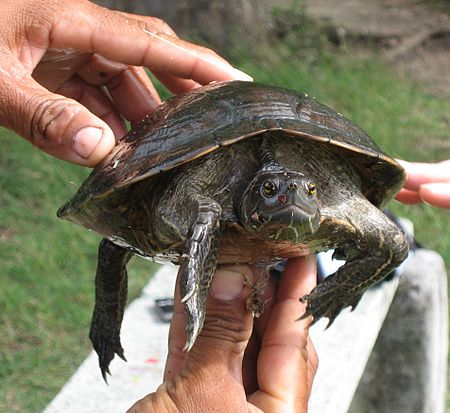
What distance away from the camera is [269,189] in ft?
5.51

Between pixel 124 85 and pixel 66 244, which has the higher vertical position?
pixel 124 85

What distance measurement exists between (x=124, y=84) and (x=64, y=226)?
5.96 ft

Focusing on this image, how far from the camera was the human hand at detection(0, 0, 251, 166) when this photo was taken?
1943 mm

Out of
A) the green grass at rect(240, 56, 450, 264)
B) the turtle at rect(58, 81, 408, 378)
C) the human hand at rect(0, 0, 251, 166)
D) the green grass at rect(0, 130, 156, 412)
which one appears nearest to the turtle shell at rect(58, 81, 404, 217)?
the turtle at rect(58, 81, 408, 378)

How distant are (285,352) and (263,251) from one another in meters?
0.28

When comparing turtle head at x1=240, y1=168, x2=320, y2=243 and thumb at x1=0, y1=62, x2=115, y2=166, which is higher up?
turtle head at x1=240, y1=168, x2=320, y2=243

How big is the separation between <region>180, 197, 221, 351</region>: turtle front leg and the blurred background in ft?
6.53

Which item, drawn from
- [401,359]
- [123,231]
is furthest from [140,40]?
[401,359]

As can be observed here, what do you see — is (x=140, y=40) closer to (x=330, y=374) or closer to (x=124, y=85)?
(x=124, y=85)

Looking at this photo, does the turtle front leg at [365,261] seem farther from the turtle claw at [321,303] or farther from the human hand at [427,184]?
the human hand at [427,184]

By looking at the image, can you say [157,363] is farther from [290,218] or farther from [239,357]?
[290,218]

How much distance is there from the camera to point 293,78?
5879mm

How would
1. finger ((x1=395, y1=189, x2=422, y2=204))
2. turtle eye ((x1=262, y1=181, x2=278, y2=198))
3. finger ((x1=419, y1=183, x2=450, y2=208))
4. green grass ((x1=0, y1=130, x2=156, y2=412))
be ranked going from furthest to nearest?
green grass ((x1=0, y1=130, x2=156, y2=412)), finger ((x1=395, y1=189, x2=422, y2=204)), finger ((x1=419, y1=183, x2=450, y2=208)), turtle eye ((x1=262, y1=181, x2=278, y2=198))

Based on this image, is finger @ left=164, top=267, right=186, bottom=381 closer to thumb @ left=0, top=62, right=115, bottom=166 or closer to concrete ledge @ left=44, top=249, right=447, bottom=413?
concrete ledge @ left=44, top=249, right=447, bottom=413
